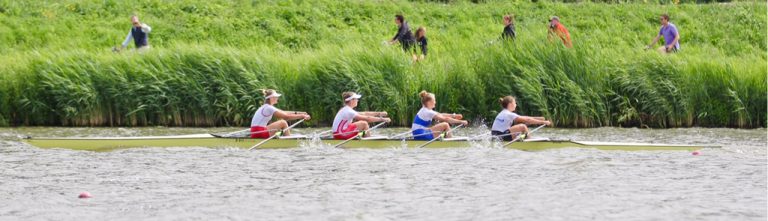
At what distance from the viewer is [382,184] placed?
1797 centimetres

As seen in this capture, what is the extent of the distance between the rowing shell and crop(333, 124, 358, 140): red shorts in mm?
178

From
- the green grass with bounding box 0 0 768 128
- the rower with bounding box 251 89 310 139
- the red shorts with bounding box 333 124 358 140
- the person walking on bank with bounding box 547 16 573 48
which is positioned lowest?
the red shorts with bounding box 333 124 358 140

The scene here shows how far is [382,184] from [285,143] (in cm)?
A: 451

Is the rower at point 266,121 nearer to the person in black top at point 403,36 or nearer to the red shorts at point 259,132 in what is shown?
the red shorts at point 259,132

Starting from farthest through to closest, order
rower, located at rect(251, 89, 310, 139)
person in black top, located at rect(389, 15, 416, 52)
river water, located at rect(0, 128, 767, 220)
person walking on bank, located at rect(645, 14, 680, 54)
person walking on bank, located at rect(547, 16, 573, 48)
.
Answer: person walking on bank, located at rect(645, 14, 680, 54) → person in black top, located at rect(389, 15, 416, 52) → person walking on bank, located at rect(547, 16, 573, 48) → rower, located at rect(251, 89, 310, 139) → river water, located at rect(0, 128, 767, 220)

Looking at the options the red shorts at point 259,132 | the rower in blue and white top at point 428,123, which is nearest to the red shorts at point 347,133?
the rower in blue and white top at point 428,123

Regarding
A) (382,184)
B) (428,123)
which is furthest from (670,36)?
(382,184)

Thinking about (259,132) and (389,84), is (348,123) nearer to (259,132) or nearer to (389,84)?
(259,132)

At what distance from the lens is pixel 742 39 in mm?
38344

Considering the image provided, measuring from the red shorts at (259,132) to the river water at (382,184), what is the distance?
1.50 ft

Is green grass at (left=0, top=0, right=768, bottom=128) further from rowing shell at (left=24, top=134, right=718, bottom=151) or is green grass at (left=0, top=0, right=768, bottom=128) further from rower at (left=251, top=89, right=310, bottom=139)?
rowing shell at (left=24, top=134, right=718, bottom=151)

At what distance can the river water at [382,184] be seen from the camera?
15711mm

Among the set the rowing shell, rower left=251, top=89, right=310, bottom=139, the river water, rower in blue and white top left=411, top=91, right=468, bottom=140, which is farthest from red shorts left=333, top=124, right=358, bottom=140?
rower in blue and white top left=411, top=91, right=468, bottom=140

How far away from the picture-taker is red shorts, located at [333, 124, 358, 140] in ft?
72.9
